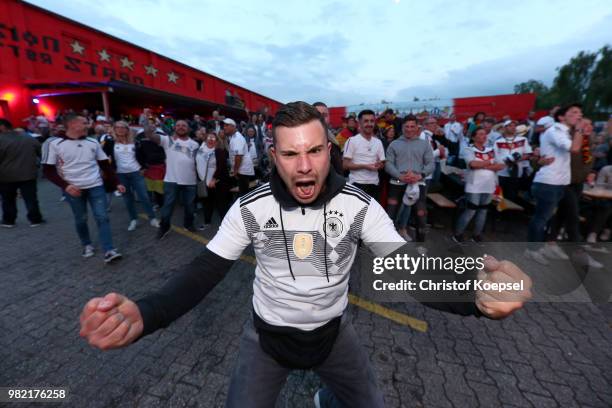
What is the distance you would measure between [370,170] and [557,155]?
265cm

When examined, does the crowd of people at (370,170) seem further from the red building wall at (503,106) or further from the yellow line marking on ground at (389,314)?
the red building wall at (503,106)

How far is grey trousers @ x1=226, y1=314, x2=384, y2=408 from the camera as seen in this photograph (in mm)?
1479

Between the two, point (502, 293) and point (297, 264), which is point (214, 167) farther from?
point (502, 293)

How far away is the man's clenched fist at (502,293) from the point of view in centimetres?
114

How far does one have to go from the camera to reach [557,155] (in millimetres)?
3932

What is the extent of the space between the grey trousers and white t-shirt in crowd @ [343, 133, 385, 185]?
11.4ft

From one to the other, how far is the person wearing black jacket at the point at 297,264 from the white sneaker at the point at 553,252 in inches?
187

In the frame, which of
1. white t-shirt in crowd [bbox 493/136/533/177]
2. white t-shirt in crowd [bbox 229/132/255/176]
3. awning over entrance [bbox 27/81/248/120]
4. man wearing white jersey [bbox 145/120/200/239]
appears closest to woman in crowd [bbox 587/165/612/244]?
white t-shirt in crowd [bbox 493/136/533/177]

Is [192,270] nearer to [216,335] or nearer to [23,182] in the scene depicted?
[216,335]

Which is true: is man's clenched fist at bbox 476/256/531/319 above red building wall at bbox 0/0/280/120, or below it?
below

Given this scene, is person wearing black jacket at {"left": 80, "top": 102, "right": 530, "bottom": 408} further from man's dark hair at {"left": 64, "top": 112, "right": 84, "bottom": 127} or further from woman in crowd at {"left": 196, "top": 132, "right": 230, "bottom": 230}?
woman in crowd at {"left": 196, "top": 132, "right": 230, "bottom": 230}

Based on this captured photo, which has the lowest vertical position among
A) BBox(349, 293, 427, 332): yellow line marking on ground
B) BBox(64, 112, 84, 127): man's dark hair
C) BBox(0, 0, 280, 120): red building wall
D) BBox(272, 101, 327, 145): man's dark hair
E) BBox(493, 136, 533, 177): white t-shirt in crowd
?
BBox(349, 293, 427, 332): yellow line marking on ground

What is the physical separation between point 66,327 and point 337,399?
3.06 metres

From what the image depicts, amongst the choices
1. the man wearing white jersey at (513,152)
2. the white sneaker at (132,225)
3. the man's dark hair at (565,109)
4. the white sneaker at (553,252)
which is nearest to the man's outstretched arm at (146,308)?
the man's dark hair at (565,109)
